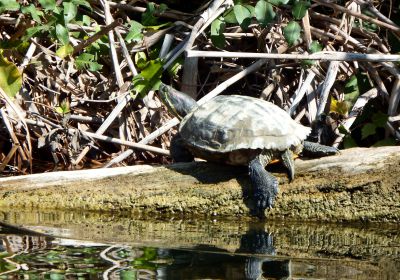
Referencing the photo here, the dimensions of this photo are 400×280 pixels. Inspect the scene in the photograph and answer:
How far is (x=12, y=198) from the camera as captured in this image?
4516 mm

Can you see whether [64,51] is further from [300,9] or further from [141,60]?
[300,9]

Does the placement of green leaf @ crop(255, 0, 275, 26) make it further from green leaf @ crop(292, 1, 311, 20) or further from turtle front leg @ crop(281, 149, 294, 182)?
turtle front leg @ crop(281, 149, 294, 182)

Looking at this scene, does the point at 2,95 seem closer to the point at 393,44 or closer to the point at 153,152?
the point at 153,152

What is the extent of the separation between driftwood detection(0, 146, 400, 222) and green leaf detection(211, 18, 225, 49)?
1329 mm

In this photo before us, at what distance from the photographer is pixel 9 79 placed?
534cm

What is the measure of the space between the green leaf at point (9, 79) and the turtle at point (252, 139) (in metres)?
1.31

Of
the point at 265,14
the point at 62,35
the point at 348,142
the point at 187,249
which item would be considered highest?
the point at 265,14

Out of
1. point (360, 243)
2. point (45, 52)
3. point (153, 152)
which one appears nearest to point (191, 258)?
point (360, 243)

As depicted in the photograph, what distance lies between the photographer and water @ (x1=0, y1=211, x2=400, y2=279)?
3.25m

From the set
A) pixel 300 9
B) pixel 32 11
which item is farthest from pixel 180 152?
pixel 32 11

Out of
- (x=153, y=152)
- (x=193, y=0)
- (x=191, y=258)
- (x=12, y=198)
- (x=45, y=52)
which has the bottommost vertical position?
(x=191, y=258)

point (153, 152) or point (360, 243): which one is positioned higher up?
point (153, 152)

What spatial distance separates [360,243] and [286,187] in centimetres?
59

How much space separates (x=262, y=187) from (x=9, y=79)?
2013 millimetres
